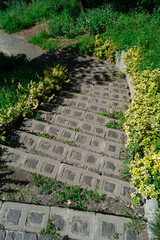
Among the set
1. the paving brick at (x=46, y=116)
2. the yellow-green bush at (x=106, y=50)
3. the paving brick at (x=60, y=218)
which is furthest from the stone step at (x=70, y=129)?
the yellow-green bush at (x=106, y=50)

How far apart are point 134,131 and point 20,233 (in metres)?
2.44

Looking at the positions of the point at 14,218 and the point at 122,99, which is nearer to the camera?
the point at 14,218

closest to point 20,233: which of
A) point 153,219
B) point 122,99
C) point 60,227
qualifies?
point 60,227

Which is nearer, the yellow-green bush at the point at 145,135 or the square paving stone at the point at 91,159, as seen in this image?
the yellow-green bush at the point at 145,135

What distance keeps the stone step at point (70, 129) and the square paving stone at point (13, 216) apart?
165 centimetres

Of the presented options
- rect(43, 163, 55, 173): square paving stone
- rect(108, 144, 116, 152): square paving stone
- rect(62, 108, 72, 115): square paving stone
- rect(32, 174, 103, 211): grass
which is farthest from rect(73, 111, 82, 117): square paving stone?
rect(32, 174, 103, 211): grass

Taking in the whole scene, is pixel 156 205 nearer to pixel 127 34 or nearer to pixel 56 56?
pixel 127 34

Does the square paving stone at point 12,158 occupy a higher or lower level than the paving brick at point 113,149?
higher

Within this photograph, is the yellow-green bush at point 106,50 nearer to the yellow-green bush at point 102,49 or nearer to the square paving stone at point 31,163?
the yellow-green bush at point 102,49

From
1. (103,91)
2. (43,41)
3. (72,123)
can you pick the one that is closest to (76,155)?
(72,123)

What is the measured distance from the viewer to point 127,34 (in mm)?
7141

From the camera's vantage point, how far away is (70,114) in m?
4.55

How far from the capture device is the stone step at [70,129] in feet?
12.9

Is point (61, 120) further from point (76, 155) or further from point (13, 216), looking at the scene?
point (13, 216)
